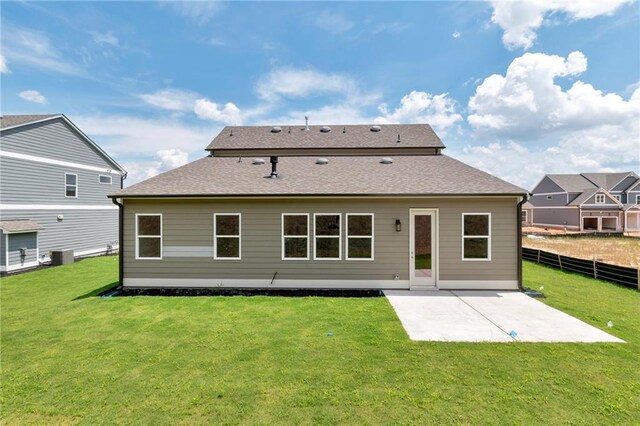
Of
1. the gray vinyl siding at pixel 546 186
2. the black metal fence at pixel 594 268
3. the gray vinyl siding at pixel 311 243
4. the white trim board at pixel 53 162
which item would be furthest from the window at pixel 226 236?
the gray vinyl siding at pixel 546 186

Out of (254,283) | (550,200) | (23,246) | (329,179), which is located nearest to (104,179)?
(23,246)

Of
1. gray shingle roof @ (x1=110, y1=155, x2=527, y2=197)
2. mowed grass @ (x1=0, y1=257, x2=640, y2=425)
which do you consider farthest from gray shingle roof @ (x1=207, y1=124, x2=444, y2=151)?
mowed grass @ (x1=0, y1=257, x2=640, y2=425)

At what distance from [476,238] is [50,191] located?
1940 cm

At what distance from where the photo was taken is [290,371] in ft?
13.6

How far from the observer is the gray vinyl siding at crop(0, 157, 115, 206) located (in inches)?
465

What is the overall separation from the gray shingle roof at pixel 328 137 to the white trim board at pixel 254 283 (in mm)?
6633

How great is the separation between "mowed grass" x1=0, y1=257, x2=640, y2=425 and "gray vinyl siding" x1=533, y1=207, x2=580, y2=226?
115ft

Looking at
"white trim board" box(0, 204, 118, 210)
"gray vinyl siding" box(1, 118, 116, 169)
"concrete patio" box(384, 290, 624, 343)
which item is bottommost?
"concrete patio" box(384, 290, 624, 343)

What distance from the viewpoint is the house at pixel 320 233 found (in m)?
8.31

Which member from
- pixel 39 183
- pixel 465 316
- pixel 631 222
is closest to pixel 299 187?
pixel 465 316

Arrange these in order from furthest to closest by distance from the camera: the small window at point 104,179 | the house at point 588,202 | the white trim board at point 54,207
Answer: the house at point 588,202 < the small window at point 104,179 < the white trim board at point 54,207

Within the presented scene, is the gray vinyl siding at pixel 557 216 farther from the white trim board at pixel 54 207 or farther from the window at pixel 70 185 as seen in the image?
the window at pixel 70 185

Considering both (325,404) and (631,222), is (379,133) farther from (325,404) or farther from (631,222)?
(631,222)

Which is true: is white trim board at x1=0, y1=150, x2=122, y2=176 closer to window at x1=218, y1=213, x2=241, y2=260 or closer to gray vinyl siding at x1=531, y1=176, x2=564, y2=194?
window at x1=218, y1=213, x2=241, y2=260
